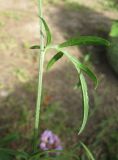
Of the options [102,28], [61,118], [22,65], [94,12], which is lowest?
[61,118]

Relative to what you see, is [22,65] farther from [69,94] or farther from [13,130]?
[13,130]

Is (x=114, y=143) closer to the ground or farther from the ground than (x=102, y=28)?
closer to the ground

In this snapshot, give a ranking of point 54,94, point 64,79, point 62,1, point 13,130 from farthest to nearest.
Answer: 1. point 62,1
2. point 64,79
3. point 54,94
4. point 13,130


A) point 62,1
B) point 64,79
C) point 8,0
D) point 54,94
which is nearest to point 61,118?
point 54,94

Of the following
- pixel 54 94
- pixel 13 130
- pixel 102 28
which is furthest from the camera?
pixel 102 28

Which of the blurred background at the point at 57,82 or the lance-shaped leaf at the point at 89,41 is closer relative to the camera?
the lance-shaped leaf at the point at 89,41

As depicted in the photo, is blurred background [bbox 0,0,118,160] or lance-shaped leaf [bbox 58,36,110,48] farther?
blurred background [bbox 0,0,118,160]

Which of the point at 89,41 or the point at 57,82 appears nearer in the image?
the point at 89,41

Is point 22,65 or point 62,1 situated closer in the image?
point 22,65
